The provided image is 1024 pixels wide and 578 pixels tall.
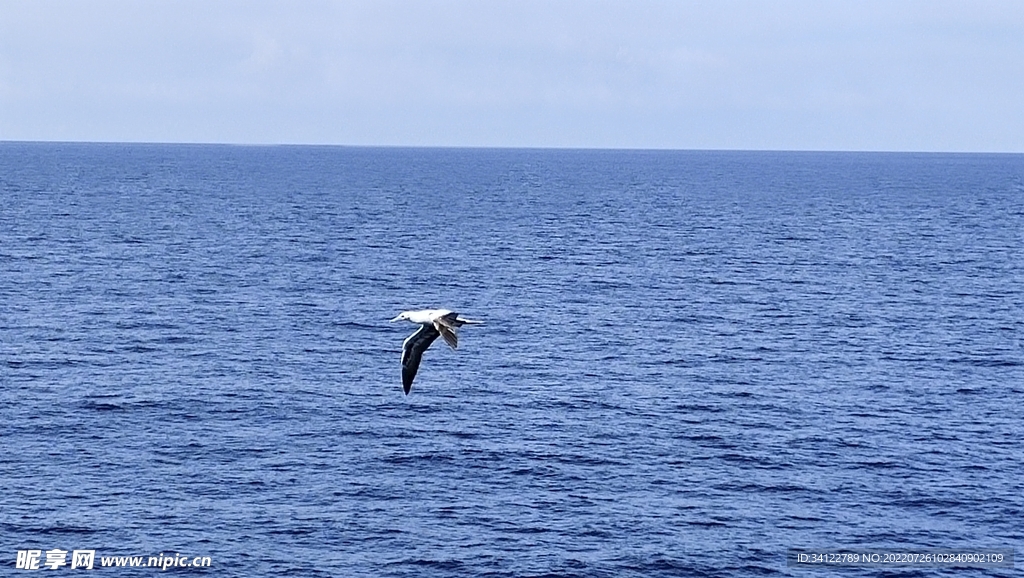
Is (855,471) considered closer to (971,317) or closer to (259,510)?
(259,510)

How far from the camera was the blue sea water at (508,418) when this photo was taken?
58.7 meters

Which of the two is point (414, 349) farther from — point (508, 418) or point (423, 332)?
point (508, 418)

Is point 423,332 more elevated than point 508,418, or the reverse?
point 423,332

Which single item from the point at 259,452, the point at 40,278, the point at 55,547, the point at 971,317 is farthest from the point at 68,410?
the point at 971,317

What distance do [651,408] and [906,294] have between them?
5476cm

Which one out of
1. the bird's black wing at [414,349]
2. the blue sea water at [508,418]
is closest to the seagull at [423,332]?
the bird's black wing at [414,349]

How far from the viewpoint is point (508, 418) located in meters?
77.2

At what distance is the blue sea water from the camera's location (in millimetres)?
58688

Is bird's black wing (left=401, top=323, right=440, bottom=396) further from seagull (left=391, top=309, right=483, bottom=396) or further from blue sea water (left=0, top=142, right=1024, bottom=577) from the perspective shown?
blue sea water (left=0, top=142, right=1024, bottom=577)

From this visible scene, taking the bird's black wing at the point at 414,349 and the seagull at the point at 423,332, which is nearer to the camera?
the seagull at the point at 423,332

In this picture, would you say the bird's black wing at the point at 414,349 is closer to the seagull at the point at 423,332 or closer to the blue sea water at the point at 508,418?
the seagull at the point at 423,332

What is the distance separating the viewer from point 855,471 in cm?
6800

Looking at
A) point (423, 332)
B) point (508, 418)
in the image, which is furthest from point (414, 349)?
point (508, 418)

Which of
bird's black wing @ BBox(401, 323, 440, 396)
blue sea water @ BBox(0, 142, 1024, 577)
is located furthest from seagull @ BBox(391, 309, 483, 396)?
blue sea water @ BBox(0, 142, 1024, 577)
